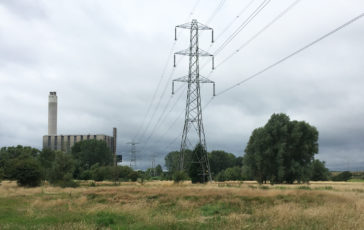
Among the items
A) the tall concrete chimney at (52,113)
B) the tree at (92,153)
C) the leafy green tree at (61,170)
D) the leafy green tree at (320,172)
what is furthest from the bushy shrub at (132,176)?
the tall concrete chimney at (52,113)

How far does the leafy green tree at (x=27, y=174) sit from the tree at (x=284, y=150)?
44.7 metres

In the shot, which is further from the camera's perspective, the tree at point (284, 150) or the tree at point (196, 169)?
the tree at point (284, 150)

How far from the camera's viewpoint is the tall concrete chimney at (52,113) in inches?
7073

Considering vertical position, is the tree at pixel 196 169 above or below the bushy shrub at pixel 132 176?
above

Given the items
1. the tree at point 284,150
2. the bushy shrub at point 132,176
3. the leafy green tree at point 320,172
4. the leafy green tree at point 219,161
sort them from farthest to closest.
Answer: the leafy green tree at point 219,161 → the leafy green tree at point 320,172 → the bushy shrub at point 132,176 → the tree at point 284,150

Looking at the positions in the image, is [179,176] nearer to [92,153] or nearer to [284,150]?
[284,150]

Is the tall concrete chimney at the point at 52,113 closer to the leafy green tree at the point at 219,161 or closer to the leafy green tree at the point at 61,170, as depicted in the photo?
the leafy green tree at the point at 219,161

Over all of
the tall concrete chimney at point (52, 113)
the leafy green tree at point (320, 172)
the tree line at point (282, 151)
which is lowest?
the leafy green tree at point (320, 172)

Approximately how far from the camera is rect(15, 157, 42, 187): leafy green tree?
69750 mm

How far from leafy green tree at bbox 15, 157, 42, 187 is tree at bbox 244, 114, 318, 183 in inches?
1761

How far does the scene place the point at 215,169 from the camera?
188 metres

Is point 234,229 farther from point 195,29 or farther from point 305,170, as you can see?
point 305,170

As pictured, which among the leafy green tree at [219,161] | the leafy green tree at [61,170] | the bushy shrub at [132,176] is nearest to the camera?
the leafy green tree at [61,170]

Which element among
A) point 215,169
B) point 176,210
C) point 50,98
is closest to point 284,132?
point 176,210
